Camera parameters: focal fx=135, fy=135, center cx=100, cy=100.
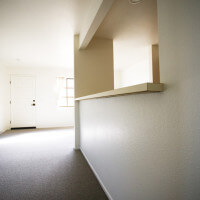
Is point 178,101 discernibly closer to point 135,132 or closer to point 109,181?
point 135,132

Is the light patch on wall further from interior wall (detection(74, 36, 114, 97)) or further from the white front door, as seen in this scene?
the white front door

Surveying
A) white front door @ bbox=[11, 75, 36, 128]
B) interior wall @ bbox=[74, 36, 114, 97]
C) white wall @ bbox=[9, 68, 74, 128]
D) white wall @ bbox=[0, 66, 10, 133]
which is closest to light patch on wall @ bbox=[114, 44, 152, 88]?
interior wall @ bbox=[74, 36, 114, 97]

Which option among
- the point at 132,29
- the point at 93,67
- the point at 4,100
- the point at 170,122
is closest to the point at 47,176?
the point at 170,122

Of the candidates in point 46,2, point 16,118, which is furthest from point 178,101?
point 16,118

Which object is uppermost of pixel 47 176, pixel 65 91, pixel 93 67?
pixel 93 67

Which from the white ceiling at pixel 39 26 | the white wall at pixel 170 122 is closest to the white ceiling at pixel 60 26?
the white ceiling at pixel 39 26

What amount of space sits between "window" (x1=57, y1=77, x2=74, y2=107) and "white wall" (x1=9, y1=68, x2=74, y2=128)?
0.16m

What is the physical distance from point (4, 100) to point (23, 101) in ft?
2.01

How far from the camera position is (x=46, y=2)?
1.93 metres

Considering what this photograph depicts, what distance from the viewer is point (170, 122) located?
0.58 m

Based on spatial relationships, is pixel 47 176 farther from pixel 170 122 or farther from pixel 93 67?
pixel 93 67

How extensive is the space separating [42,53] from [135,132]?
12.9ft

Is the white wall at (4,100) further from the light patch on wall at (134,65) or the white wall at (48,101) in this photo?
the light patch on wall at (134,65)

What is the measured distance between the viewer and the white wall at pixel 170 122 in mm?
490
